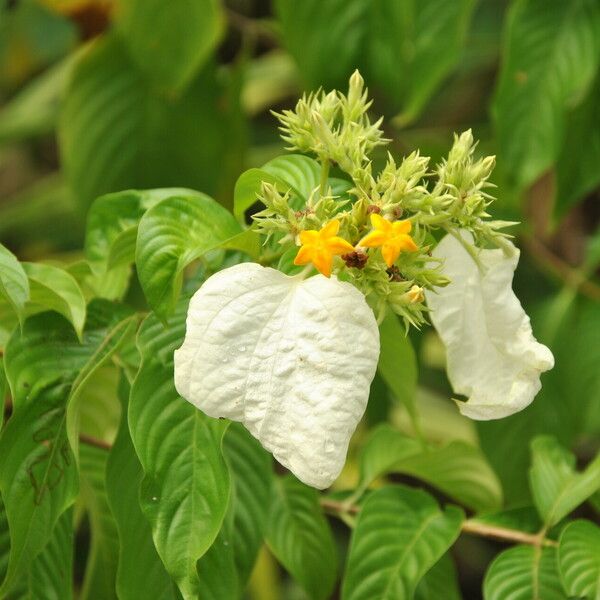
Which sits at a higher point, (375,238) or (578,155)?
A: (375,238)

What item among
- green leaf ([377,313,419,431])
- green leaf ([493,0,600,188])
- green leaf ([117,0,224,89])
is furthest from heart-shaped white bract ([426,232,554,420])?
green leaf ([117,0,224,89])

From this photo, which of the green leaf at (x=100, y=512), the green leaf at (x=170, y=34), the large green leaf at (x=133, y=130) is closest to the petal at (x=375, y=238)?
the green leaf at (x=100, y=512)

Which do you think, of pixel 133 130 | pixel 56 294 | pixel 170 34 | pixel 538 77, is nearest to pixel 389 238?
pixel 56 294

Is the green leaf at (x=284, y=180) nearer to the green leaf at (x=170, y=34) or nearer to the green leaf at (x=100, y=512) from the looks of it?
the green leaf at (x=100, y=512)

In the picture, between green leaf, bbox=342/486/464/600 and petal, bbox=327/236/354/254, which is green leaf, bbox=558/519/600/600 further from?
petal, bbox=327/236/354/254

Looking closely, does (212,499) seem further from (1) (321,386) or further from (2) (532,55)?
(2) (532,55)

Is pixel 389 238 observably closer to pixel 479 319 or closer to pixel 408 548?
pixel 479 319

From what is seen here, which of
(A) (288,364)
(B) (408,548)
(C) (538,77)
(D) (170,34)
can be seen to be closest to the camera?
(A) (288,364)

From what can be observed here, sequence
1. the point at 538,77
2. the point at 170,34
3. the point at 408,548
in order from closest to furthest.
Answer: the point at 408,548
the point at 538,77
the point at 170,34
